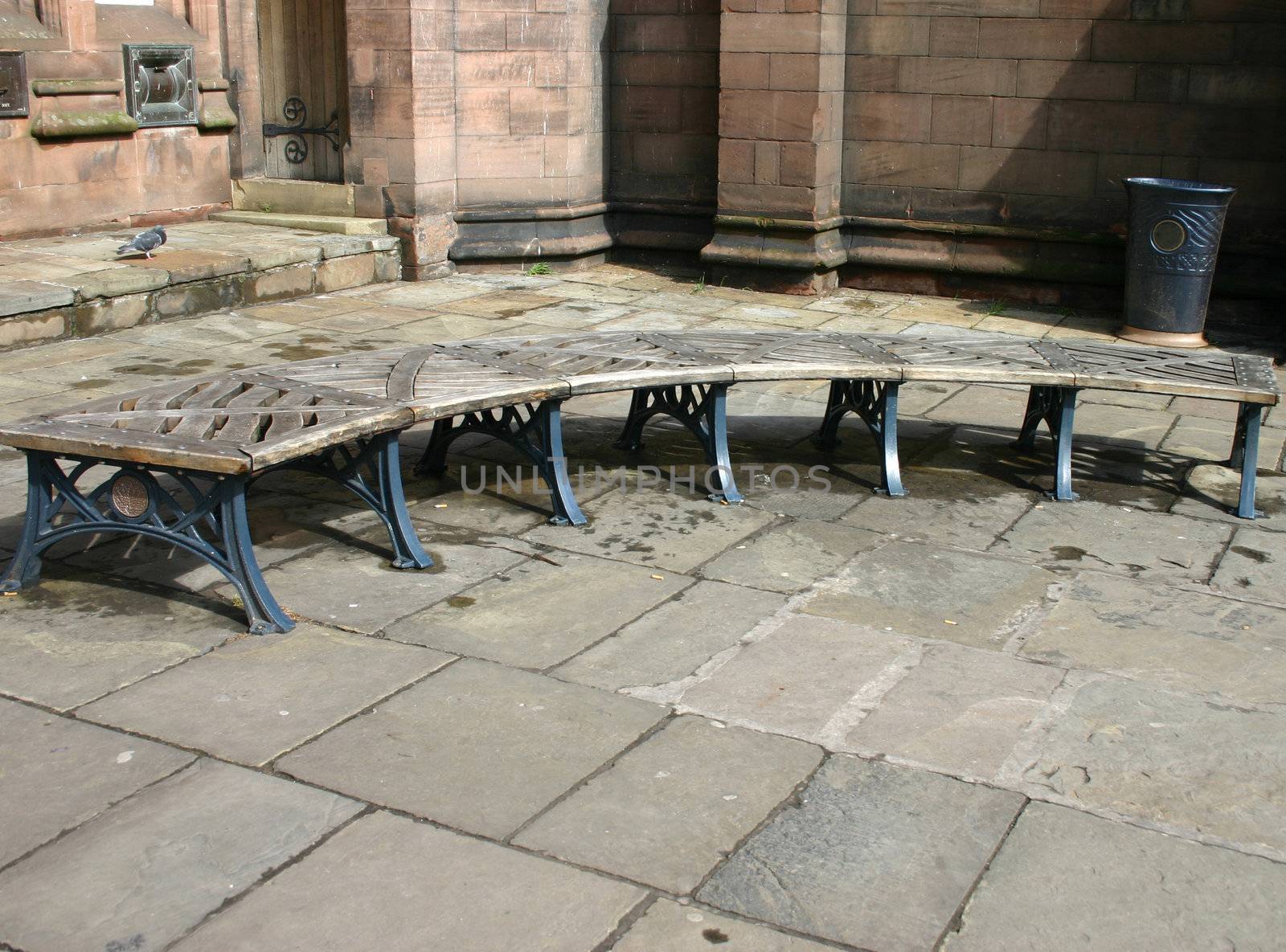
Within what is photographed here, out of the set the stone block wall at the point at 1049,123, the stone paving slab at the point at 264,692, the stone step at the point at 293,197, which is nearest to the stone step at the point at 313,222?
the stone step at the point at 293,197

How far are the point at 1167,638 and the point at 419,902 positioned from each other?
2.58 metres

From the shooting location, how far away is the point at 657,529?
5.24 m

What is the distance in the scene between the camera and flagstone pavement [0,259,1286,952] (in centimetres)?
288

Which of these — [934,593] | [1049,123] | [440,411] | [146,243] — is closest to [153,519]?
[440,411]

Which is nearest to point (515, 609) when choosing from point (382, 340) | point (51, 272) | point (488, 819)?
point (488, 819)

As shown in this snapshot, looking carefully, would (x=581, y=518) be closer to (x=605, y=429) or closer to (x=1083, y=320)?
(x=605, y=429)

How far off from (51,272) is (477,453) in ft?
12.4

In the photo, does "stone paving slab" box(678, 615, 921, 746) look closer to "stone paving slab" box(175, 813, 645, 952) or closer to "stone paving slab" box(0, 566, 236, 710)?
"stone paving slab" box(175, 813, 645, 952)

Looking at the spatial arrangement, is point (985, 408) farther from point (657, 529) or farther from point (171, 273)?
point (171, 273)

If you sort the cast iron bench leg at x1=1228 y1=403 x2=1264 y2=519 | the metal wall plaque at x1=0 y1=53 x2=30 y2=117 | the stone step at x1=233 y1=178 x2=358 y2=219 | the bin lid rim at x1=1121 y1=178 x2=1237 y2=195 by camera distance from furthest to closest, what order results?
the stone step at x1=233 y1=178 x2=358 y2=219 → the metal wall plaque at x1=0 y1=53 x2=30 y2=117 → the bin lid rim at x1=1121 y1=178 x2=1237 y2=195 → the cast iron bench leg at x1=1228 y1=403 x2=1264 y2=519

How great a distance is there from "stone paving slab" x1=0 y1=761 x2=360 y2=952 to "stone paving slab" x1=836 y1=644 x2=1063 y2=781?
4.52 feet

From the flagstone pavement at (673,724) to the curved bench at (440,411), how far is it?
0.69ft

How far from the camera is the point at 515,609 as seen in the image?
4.43m

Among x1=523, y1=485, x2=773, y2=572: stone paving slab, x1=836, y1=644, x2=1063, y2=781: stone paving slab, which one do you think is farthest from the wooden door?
x1=836, y1=644, x2=1063, y2=781: stone paving slab
